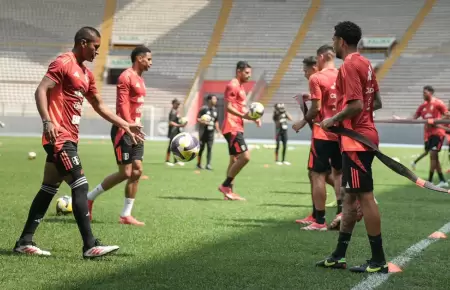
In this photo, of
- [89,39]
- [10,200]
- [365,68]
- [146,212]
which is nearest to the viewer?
[365,68]

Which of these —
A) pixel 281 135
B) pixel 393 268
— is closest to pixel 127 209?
pixel 393 268

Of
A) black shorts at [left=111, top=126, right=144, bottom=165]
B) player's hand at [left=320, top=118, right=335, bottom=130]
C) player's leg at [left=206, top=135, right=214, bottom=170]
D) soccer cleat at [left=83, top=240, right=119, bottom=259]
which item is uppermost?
player's hand at [left=320, top=118, right=335, bottom=130]

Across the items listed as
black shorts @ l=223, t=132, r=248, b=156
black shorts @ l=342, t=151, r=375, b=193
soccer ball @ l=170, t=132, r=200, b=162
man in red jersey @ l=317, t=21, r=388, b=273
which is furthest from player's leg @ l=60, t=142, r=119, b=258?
black shorts @ l=223, t=132, r=248, b=156

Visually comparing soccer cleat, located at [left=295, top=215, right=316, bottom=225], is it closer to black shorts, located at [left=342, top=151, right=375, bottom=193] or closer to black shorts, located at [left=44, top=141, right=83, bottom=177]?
black shorts, located at [left=342, top=151, right=375, bottom=193]

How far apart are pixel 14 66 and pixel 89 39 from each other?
135ft

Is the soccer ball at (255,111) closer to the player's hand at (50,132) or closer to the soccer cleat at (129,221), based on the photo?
the soccer cleat at (129,221)

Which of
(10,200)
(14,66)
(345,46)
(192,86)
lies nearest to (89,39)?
(345,46)

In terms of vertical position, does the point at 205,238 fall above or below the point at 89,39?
below

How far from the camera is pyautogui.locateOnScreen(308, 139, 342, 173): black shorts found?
29.4 ft

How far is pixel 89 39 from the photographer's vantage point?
22.1 feet

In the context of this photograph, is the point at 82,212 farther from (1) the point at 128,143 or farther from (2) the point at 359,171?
(1) the point at 128,143

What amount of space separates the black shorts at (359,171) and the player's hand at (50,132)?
2509mm

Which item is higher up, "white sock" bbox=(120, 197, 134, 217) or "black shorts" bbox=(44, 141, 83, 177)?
"black shorts" bbox=(44, 141, 83, 177)

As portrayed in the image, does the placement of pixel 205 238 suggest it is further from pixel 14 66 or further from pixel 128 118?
pixel 14 66
